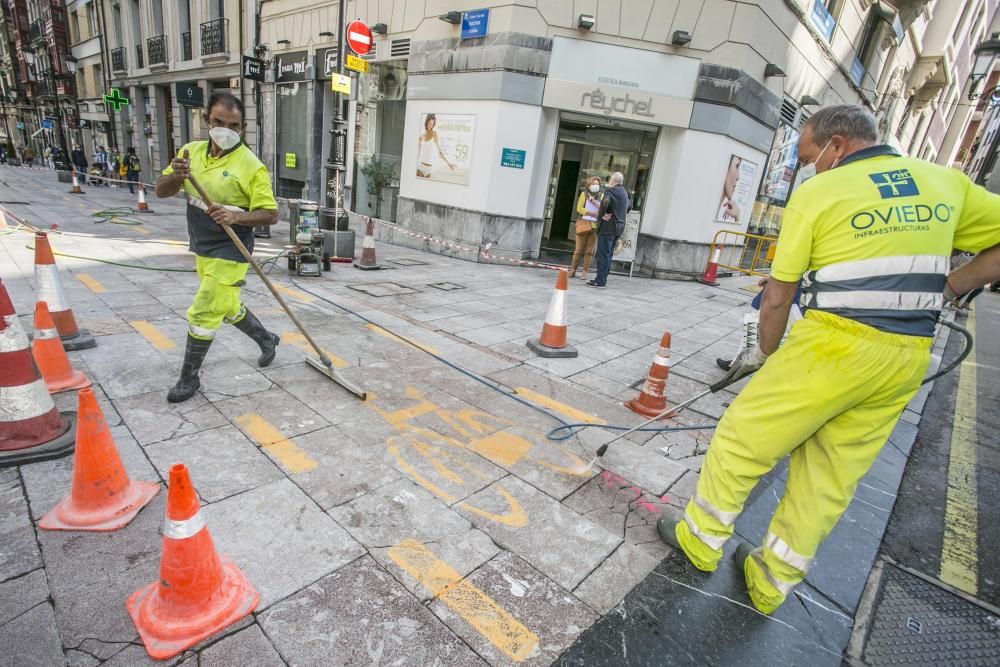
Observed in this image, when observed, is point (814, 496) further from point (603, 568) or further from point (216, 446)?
point (216, 446)

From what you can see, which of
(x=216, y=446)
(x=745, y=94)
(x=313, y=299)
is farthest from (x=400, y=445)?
(x=745, y=94)

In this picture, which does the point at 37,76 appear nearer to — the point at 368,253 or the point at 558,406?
the point at 368,253

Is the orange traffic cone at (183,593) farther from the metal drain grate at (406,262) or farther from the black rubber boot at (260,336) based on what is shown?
the metal drain grate at (406,262)

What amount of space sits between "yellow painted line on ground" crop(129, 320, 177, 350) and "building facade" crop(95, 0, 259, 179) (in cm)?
1466

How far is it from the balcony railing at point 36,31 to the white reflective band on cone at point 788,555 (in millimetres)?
49773

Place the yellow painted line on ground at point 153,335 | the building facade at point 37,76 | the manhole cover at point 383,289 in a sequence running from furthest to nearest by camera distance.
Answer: the building facade at point 37,76, the manhole cover at point 383,289, the yellow painted line on ground at point 153,335

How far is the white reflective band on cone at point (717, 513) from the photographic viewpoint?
2.21m

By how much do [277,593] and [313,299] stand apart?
4.76 m

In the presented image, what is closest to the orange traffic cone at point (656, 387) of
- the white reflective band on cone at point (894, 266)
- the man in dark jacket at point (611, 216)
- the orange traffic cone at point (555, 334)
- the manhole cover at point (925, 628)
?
the orange traffic cone at point (555, 334)

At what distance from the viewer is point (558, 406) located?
3.99 metres

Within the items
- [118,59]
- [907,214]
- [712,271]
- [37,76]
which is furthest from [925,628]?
[37,76]

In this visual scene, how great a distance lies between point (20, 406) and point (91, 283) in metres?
4.25

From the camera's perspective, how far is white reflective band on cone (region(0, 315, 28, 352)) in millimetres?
2512

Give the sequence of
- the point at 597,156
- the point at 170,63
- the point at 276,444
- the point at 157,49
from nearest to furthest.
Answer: the point at 276,444
the point at 597,156
the point at 170,63
the point at 157,49
